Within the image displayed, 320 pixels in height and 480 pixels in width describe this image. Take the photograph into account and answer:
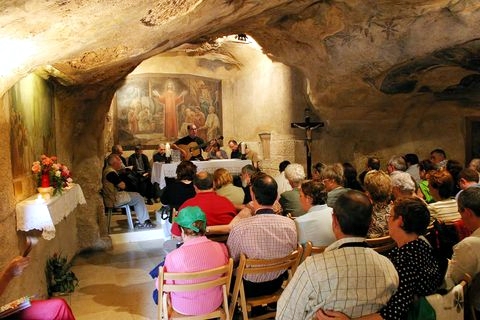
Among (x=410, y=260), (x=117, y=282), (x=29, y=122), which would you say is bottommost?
(x=117, y=282)

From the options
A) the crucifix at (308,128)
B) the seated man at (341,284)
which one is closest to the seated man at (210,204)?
the seated man at (341,284)

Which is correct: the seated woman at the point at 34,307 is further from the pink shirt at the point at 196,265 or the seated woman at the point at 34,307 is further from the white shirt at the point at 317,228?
the white shirt at the point at 317,228

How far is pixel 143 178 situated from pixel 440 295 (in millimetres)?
8252

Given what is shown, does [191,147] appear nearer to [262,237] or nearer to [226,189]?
[226,189]

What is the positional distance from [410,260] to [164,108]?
10993 millimetres

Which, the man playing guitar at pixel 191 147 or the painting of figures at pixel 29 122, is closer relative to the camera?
the painting of figures at pixel 29 122

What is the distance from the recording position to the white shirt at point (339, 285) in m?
1.83

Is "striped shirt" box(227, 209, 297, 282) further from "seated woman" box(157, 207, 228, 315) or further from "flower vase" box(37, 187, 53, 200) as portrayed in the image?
"flower vase" box(37, 187, 53, 200)

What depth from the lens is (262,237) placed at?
10.6 feet

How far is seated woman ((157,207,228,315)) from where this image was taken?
3.01 metres

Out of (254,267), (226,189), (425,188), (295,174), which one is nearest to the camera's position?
(254,267)

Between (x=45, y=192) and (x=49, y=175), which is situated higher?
(x=49, y=175)

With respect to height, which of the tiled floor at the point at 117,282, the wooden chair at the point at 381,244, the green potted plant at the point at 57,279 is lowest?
the tiled floor at the point at 117,282

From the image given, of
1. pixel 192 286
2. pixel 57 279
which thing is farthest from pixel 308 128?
pixel 192 286
